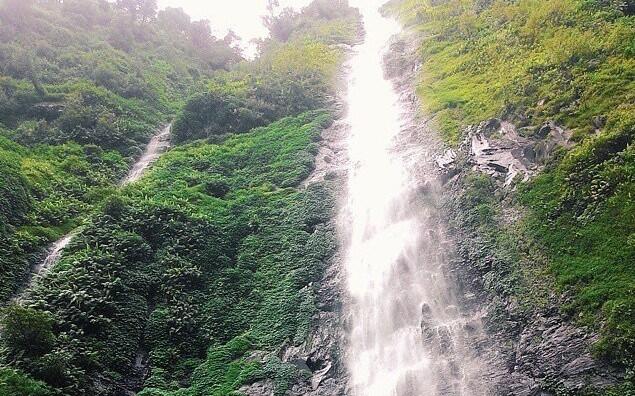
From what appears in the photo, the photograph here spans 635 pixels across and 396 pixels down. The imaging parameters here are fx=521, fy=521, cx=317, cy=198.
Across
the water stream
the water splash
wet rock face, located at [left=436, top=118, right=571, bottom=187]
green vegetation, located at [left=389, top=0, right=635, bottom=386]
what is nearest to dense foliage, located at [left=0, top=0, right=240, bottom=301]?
the water stream

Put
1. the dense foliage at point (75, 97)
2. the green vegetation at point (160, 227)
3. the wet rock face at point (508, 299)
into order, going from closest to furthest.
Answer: the wet rock face at point (508, 299)
the green vegetation at point (160, 227)
the dense foliage at point (75, 97)

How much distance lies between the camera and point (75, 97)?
3709 centimetres

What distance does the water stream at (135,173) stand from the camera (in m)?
20.0

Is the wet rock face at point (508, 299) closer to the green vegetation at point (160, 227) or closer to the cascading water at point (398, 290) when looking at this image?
the cascading water at point (398, 290)

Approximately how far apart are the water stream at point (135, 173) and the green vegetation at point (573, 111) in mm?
16496

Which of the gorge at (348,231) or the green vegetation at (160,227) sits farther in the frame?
the green vegetation at (160,227)

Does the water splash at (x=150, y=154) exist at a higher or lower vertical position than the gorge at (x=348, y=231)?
higher

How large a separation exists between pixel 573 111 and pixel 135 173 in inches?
939

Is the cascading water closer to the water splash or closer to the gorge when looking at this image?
the gorge

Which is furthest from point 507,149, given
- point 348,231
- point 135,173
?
point 135,173

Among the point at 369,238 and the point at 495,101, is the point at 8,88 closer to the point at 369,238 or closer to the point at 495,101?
the point at 369,238

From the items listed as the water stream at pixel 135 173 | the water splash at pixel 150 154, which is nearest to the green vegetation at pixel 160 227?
the water stream at pixel 135 173

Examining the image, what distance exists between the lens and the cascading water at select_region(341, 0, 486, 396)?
15.2m

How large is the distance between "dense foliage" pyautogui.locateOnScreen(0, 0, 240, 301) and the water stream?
40cm
